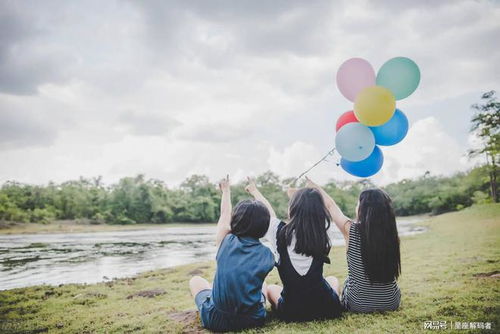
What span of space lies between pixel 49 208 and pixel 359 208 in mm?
54868

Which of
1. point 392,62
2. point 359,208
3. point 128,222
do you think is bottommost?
point 128,222

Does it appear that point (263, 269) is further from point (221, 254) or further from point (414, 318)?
point (414, 318)

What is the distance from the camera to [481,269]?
6.29 metres

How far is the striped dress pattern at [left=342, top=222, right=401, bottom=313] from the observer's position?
3.31 metres

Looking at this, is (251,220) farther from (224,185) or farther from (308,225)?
(224,185)

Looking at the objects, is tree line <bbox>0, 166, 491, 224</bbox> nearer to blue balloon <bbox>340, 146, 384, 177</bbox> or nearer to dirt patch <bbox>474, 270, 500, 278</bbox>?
dirt patch <bbox>474, 270, 500, 278</bbox>

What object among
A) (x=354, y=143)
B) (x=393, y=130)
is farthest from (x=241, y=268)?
(x=393, y=130)

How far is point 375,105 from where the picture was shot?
423 cm

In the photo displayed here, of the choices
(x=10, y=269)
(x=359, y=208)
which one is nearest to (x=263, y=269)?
(x=359, y=208)

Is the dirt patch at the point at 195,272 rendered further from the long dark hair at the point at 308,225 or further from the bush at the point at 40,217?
the bush at the point at 40,217

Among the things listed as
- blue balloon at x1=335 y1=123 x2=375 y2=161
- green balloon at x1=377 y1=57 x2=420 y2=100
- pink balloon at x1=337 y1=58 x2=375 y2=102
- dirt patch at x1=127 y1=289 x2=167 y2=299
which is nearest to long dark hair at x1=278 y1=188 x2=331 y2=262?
blue balloon at x1=335 y1=123 x2=375 y2=161

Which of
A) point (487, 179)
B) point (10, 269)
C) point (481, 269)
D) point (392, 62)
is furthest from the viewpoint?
point (487, 179)

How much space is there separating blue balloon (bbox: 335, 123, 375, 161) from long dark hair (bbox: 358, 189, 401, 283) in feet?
3.88

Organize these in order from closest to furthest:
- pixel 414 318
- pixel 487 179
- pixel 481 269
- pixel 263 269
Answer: pixel 263 269 → pixel 414 318 → pixel 481 269 → pixel 487 179
